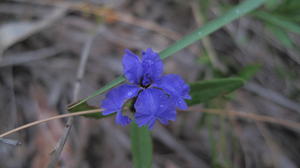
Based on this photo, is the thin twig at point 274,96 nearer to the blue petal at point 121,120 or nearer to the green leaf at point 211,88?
the green leaf at point 211,88

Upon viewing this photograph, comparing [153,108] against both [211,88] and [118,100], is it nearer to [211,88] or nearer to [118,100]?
[118,100]

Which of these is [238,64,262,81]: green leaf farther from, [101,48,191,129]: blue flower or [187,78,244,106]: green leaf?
[101,48,191,129]: blue flower

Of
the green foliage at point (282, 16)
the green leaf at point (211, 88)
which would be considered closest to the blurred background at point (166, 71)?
the green foliage at point (282, 16)

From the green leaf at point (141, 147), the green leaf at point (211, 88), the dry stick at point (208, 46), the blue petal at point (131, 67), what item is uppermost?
the dry stick at point (208, 46)

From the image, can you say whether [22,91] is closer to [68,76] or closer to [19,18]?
[68,76]

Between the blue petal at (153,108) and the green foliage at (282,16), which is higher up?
the green foliage at (282,16)
